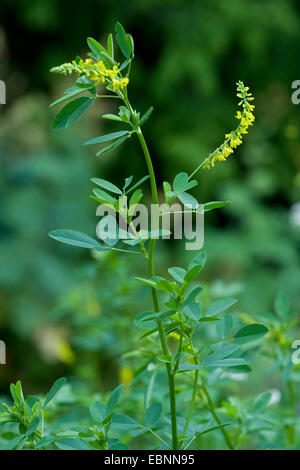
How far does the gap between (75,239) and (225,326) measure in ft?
0.49

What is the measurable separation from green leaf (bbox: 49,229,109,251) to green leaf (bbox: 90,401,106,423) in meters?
0.13

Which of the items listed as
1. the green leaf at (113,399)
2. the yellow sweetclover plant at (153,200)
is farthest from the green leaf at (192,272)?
the green leaf at (113,399)

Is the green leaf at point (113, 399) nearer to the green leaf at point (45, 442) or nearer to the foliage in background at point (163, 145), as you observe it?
the green leaf at point (45, 442)

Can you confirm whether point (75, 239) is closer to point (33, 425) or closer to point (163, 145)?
point (33, 425)

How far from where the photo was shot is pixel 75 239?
41 cm

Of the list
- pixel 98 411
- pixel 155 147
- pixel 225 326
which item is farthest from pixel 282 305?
pixel 155 147

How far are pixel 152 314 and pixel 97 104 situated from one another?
2.46 m

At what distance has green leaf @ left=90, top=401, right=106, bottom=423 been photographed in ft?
1.41

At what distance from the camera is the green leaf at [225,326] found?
46cm

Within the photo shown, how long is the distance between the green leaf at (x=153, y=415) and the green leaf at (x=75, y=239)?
144 millimetres

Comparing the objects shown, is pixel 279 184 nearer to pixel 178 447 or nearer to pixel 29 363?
pixel 29 363

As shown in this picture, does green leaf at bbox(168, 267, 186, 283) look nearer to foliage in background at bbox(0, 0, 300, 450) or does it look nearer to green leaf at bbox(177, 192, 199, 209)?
green leaf at bbox(177, 192, 199, 209)

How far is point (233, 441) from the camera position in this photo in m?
0.54
